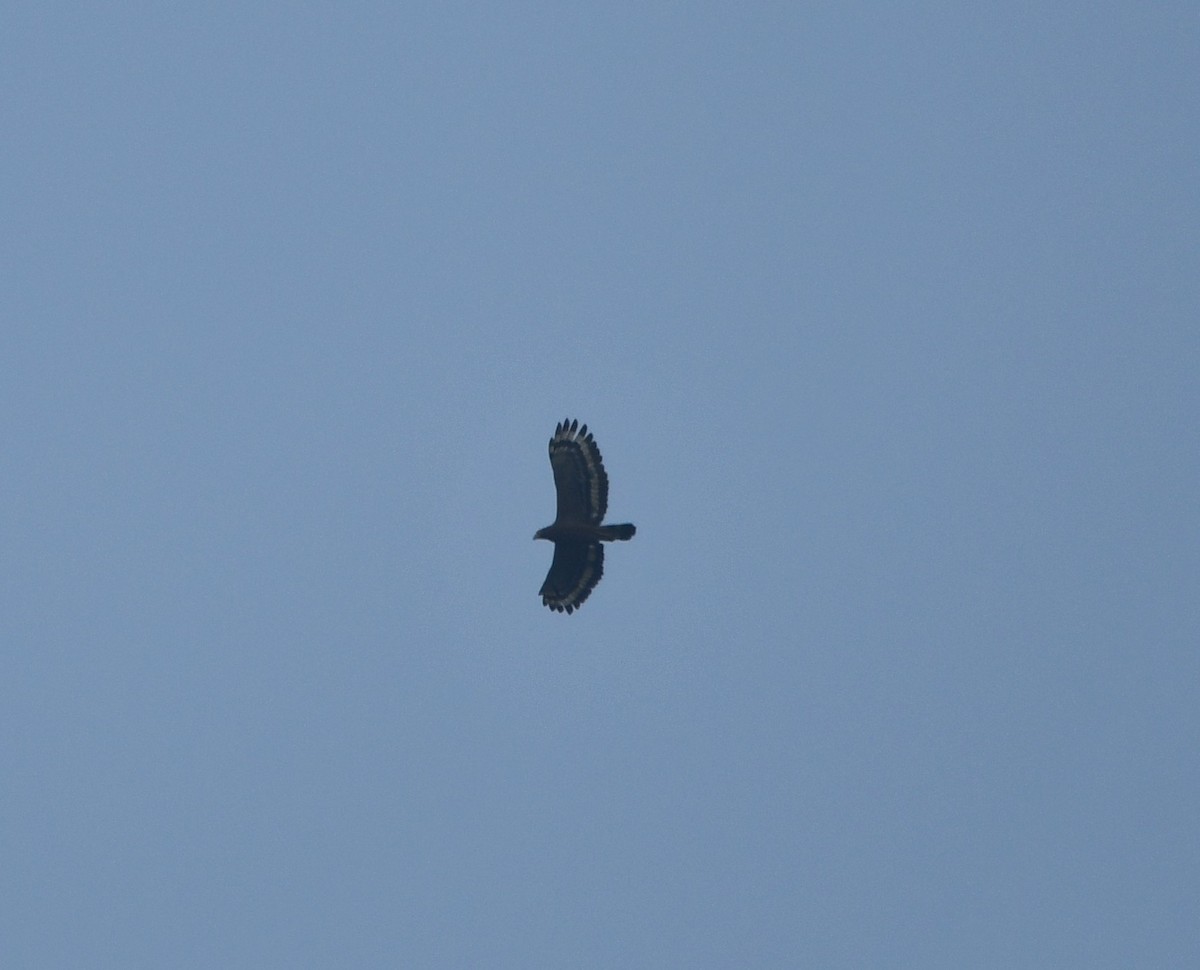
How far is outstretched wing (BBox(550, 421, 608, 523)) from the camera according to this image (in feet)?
90.2

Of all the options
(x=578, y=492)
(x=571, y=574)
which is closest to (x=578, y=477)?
(x=578, y=492)

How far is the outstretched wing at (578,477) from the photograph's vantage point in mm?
27500

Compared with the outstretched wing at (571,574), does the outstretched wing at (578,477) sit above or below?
above

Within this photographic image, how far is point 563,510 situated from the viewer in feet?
90.6

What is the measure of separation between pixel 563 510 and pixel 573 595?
82.0 inches

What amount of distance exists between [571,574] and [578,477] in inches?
88.3

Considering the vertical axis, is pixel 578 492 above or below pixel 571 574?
above

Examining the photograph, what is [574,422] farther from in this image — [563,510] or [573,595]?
[573,595]

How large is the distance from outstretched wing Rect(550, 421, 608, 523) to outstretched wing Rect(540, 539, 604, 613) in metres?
0.72

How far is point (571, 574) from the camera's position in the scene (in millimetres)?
28438

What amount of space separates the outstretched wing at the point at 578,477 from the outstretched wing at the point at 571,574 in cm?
72

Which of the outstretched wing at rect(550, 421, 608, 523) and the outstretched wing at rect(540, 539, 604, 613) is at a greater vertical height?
the outstretched wing at rect(550, 421, 608, 523)

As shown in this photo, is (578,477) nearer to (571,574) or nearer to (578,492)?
(578,492)

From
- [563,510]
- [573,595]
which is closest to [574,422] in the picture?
[563,510]
